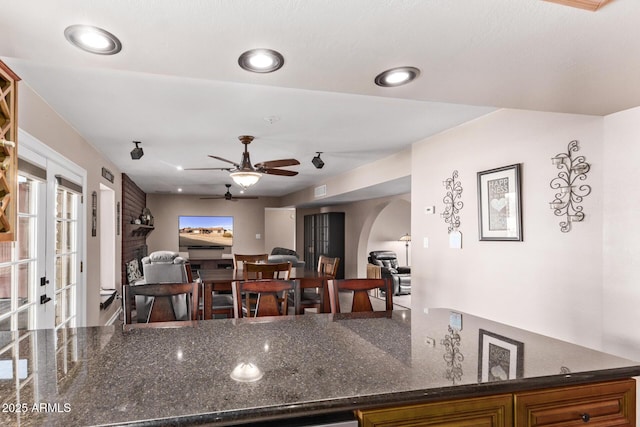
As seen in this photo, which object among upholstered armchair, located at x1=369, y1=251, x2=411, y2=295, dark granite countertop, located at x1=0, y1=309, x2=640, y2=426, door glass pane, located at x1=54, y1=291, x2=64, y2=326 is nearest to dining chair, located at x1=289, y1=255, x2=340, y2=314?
dark granite countertop, located at x1=0, y1=309, x2=640, y2=426

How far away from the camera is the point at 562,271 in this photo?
2.67m

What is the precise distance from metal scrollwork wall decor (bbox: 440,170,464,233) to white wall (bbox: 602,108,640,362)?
1.38 metres

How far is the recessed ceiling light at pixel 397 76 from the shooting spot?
1715 mm

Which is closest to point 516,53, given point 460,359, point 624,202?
point 460,359

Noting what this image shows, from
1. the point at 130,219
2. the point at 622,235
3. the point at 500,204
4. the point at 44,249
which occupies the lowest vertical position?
the point at 44,249

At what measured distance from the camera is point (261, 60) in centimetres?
161

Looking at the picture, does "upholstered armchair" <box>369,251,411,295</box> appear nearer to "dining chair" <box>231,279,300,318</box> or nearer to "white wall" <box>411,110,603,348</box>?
"white wall" <box>411,110,603,348</box>

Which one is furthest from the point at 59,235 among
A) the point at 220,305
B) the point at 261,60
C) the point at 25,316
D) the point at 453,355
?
the point at 453,355

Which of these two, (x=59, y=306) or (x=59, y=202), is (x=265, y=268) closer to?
(x=59, y=306)

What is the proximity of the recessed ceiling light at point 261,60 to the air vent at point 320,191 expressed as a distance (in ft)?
19.1

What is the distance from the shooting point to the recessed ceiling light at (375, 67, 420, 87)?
171 centimetres

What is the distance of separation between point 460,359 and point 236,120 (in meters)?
2.79

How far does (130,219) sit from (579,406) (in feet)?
24.4

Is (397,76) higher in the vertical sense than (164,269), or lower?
higher
